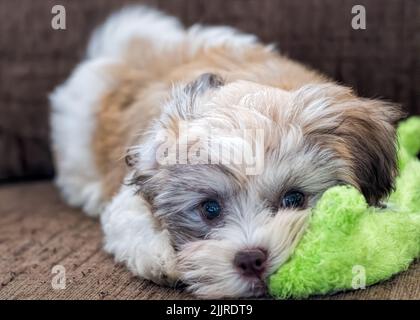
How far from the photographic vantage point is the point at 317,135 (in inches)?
84.2

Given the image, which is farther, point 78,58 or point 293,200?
point 78,58

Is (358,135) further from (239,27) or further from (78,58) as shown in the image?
(78,58)

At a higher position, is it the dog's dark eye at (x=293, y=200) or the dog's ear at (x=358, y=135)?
the dog's ear at (x=358, y=135)

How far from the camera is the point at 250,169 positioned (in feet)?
6.72

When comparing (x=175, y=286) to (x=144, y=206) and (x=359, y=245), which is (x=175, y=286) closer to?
(x=144, y=206)

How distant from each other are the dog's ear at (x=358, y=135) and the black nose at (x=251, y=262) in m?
0.37

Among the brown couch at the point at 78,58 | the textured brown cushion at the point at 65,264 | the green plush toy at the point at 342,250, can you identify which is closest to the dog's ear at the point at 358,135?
the green plush toy at the point at 342,250

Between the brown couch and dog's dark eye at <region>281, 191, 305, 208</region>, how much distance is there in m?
0.73

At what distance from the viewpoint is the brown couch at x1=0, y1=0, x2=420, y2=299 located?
2992mm

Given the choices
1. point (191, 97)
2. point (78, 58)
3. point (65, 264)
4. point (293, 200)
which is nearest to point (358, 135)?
point (293, 200)

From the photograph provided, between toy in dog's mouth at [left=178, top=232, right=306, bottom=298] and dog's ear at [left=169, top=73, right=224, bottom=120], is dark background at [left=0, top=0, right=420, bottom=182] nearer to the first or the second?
A: dog's ear at [left=169, top=73, right=224, bottom=120]

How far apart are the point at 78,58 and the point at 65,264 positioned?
5.18 ft

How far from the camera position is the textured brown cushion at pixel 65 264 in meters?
2.07

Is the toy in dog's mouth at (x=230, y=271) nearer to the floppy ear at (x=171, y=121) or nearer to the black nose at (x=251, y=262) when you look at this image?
the black nose at (x=251, y=262)
